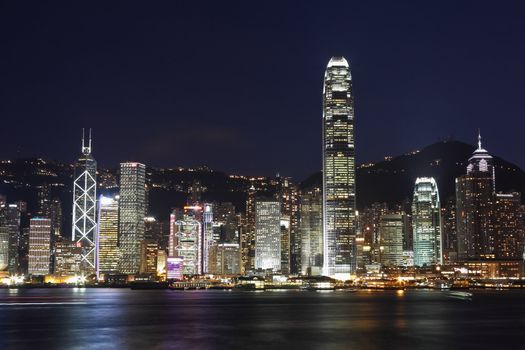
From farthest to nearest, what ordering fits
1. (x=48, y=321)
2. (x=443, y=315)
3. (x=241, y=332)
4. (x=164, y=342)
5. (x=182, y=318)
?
(x=443, y=315) → (x=182, y=318) → (x=48, y=321) → (x=241, y=332) → (x=164, y=342)

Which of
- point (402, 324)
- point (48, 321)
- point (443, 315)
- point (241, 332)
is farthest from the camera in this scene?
point (443, 315)

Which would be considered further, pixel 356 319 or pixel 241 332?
pixel 356 319

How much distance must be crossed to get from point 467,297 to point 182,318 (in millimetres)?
92915

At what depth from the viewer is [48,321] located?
9138cm

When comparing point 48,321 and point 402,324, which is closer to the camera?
point 402,324

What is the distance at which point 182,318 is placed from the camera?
97688 millimetres

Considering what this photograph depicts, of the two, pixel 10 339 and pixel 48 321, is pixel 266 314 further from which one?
pixel 10 339

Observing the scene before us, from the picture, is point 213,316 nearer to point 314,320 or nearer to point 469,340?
point 314,320

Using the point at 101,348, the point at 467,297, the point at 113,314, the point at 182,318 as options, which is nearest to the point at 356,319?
the point at 182,318

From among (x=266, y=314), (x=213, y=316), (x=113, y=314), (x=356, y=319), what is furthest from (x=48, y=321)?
(x=356, y=319)

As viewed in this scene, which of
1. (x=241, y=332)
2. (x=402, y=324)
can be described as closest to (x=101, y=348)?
(x=241, y=332)

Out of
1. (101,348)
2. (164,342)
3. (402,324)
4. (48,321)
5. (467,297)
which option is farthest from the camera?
(467,297)

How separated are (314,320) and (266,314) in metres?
15.4

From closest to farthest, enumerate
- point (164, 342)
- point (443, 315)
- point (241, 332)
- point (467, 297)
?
point (164, 342) < point (241, 332) < point (443, 315) < point (467, 297)
